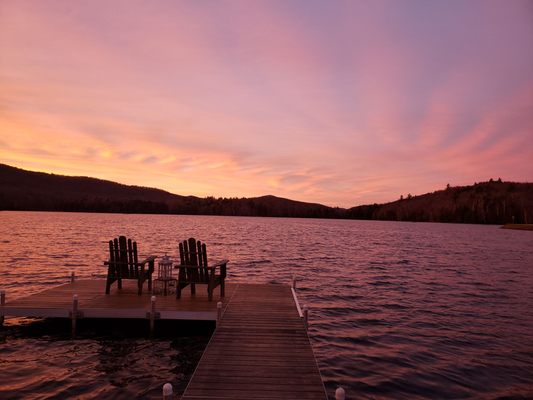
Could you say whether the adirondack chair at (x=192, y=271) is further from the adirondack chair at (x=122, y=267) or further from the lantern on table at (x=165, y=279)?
the adirondack chair at (x=122, y=267)

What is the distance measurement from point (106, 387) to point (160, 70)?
19.8m

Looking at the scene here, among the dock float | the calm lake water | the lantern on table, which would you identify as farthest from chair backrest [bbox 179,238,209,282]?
the calm lake water

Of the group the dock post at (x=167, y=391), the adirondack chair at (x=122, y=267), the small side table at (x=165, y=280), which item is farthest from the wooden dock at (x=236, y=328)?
the dock post at (x=167, y=391)

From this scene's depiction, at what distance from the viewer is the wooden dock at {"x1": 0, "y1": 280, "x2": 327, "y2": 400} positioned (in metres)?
6.50

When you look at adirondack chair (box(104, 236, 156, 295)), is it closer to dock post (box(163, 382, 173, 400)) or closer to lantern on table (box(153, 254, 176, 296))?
lantern on table (box(153, 254, 176, 296))

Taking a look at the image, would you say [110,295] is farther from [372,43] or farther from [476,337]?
[372,43]

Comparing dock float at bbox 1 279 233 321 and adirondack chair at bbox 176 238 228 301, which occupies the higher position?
adirondack chair at bbox 176 238 228 301

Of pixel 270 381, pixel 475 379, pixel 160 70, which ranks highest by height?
pixel 160 70

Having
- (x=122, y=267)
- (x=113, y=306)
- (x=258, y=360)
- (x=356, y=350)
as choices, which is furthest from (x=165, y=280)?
(x=356, y=350)

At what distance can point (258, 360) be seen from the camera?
7570mm

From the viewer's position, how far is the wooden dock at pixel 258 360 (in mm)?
6328

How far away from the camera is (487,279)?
29484 millimetres

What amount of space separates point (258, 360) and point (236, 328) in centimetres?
203

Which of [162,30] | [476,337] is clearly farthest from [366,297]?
[162,30]
